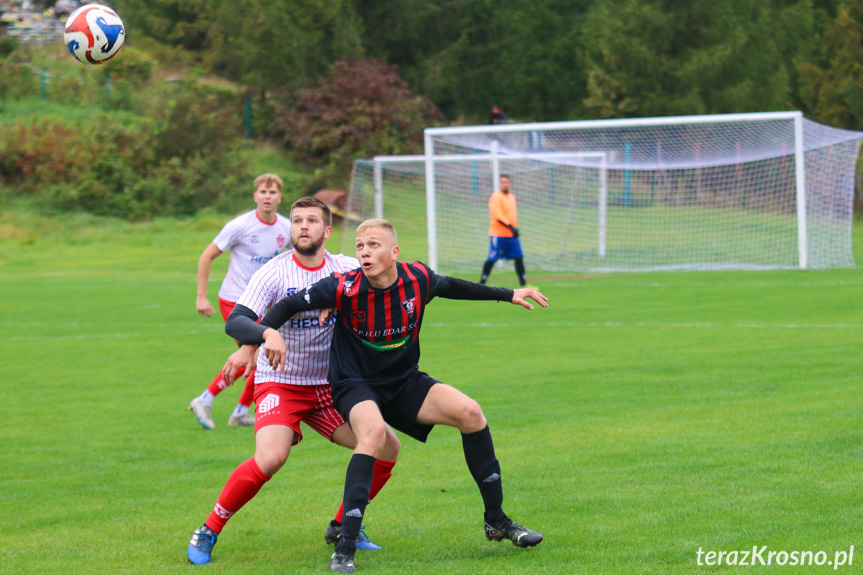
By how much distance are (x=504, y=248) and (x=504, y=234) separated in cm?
29

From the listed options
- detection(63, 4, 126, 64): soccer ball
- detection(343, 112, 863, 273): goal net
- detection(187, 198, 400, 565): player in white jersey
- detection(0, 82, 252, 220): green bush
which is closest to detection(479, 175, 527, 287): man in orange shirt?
detection(343, 112, 863, 273): goal net

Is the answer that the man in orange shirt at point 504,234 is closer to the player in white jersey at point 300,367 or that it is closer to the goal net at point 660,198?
the goal net at point 660,198

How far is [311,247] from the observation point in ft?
16.8

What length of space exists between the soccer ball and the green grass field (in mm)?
3078

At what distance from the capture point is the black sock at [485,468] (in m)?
4.78

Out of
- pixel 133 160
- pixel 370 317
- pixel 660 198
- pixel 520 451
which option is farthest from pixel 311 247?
pixel 133 160

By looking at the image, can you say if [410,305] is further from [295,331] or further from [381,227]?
[295,331]

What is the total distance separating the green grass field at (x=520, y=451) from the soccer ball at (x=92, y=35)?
3.08 meters

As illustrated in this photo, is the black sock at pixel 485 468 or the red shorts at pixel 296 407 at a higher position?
the red shorts at pixel 296 407

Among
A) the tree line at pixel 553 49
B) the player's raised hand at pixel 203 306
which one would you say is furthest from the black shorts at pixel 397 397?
the tree line at pixel 553 49

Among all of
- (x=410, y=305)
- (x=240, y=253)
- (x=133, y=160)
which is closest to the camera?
(x=410, y=305)

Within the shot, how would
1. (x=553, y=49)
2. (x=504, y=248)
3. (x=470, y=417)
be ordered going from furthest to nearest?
1. (x=553, y=49)
2. (x=504, y=248)
3. (x=470, y=417)

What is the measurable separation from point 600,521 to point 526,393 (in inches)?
154

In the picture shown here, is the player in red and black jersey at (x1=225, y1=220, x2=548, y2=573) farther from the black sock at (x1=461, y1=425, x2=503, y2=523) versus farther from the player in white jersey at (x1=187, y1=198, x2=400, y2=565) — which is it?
the player in white jersey at (x1=187, y1=198, x2=400, y2=565)
